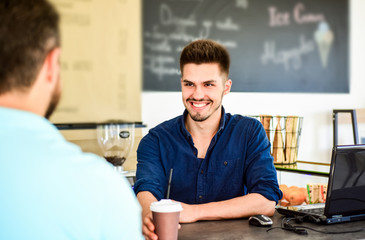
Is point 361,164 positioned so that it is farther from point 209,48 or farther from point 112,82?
point 112,82

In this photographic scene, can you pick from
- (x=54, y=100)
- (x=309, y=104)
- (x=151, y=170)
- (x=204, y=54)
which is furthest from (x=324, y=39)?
(x=54, y=100)

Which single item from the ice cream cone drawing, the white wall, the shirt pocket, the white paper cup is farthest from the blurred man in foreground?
the ice cream cone drawing

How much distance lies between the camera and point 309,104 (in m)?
3.18

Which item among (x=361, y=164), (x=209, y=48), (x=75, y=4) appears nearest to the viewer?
(x=361, y=164)

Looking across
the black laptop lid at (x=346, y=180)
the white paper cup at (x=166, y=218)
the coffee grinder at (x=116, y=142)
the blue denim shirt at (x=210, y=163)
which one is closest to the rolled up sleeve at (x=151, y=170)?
the blue denim shirt at (x=210, y=163)

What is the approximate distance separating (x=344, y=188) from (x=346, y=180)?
1.0 inches

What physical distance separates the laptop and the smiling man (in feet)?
1.08

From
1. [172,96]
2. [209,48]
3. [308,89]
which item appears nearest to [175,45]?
[172,96]

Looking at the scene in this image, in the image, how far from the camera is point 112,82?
7.86 ft

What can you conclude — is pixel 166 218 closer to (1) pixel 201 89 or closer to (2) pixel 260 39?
(1) pixel 201 89

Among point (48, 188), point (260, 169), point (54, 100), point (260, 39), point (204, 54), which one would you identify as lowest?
point (260, 169)

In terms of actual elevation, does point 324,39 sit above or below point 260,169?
above

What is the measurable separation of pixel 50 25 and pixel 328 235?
98 centimetres

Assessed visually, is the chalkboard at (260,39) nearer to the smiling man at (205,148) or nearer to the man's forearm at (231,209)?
the smiling man at (205,148)
